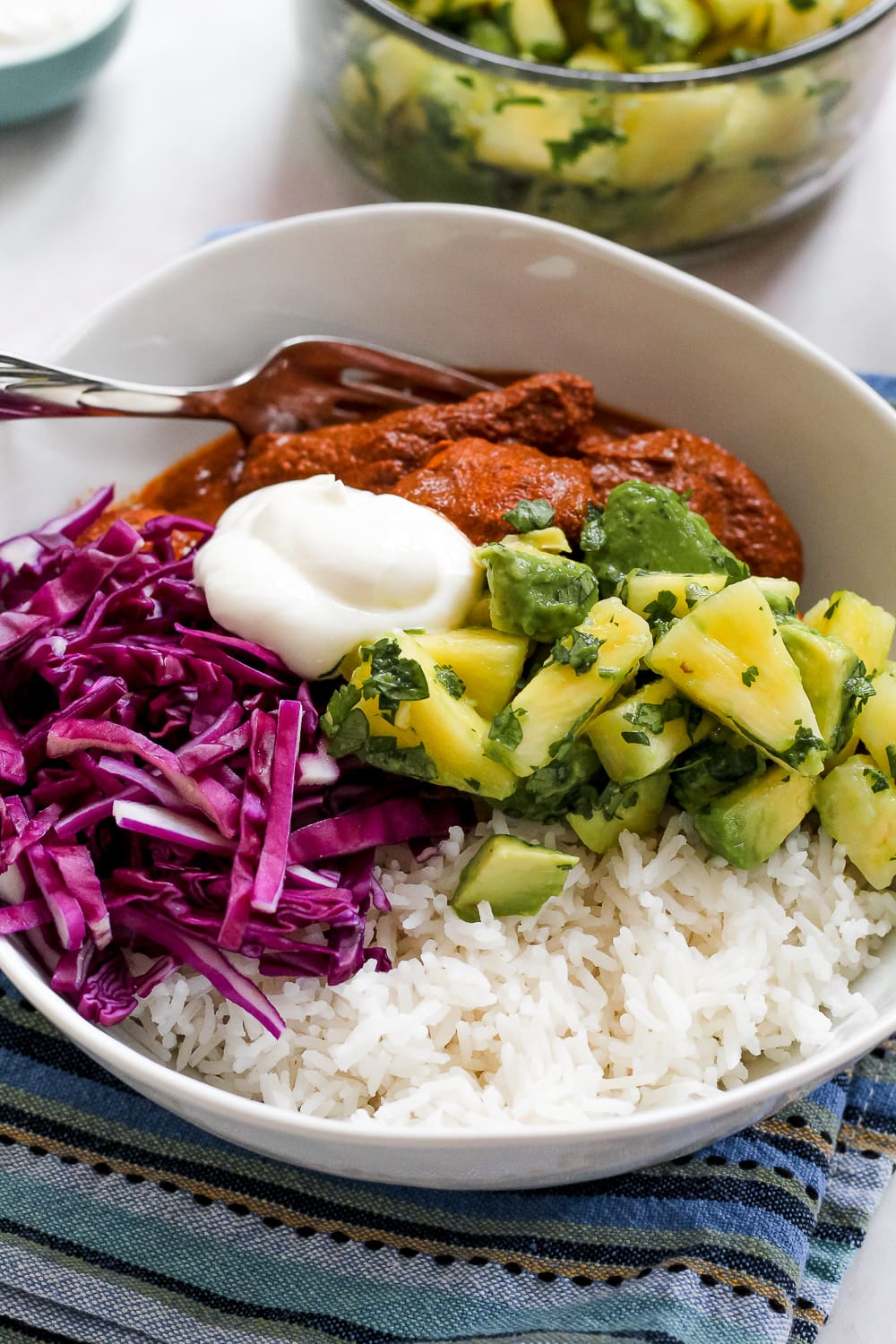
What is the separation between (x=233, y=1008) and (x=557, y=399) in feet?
5.31

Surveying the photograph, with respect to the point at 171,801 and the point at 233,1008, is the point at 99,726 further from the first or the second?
the point at 233,1008

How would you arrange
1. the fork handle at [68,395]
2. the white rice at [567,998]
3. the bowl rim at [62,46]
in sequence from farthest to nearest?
the bowl rim at [62,46]
the fork handle at [68,395]
the white rice at [567,998]

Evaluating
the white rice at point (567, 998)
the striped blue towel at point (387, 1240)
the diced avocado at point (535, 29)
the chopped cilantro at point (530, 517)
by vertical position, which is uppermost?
the diced avocado at point (535, 29)

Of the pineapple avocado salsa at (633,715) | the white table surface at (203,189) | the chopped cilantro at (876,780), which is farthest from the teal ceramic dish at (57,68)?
the chopped cilantro at (876,780)

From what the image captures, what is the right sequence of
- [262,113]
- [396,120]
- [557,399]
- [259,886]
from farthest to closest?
[262,113], [396,120], [557,399], [259,886]

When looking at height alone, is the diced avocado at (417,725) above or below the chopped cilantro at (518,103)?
below

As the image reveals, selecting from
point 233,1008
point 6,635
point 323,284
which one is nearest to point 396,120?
point 323,284

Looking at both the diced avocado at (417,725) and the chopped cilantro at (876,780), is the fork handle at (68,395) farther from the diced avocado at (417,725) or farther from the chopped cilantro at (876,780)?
the chopped cilantro at (876,780)

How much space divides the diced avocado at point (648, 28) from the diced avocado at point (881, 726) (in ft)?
6.87

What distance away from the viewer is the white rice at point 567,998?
2.39 m

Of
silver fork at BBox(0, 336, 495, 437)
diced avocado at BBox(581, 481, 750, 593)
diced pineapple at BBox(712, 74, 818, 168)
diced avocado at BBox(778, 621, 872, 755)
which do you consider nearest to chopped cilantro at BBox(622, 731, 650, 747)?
diced avocado at BBox(778, 621, 872, 755)

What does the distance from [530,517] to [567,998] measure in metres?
1.01

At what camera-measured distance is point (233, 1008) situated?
2.47 meters

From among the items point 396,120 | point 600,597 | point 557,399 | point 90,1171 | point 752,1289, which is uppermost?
point 396,120
